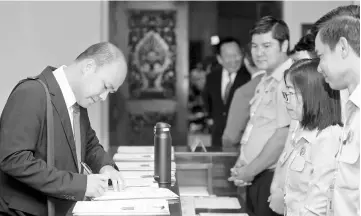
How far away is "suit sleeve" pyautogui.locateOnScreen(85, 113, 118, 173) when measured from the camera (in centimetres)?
260

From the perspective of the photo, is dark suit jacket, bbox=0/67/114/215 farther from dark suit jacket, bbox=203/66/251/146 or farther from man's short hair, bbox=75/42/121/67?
dark suit jacket, bbox=203/66/251/146

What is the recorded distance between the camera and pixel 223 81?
562 centimetres

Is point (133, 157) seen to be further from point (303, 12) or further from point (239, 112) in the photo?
point (303, 12)

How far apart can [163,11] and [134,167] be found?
4.28 m

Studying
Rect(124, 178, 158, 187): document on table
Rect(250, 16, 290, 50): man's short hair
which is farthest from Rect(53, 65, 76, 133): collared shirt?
Rect(250, 16, 290, 50): man's short hair

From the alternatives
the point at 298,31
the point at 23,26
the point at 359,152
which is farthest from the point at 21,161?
the point at 298,31

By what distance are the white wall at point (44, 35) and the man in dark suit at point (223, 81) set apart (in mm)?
1514

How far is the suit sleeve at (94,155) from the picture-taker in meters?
2.60

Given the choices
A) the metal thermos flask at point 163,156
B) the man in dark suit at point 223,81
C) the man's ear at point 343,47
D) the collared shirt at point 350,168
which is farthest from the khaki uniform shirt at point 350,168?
the man in dark suit at point 223,81

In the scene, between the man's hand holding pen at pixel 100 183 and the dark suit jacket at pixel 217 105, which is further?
the dark suit jacket at pixel 217 105

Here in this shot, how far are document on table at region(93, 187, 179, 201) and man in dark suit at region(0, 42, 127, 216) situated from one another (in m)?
0.04

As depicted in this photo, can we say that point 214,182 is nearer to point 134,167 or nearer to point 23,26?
point 134,167

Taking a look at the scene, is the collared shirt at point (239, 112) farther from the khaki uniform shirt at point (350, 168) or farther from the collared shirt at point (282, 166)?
the khaki uniform shirt at point (350, 168)

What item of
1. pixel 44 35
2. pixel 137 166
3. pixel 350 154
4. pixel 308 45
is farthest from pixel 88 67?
pixel 44 35
